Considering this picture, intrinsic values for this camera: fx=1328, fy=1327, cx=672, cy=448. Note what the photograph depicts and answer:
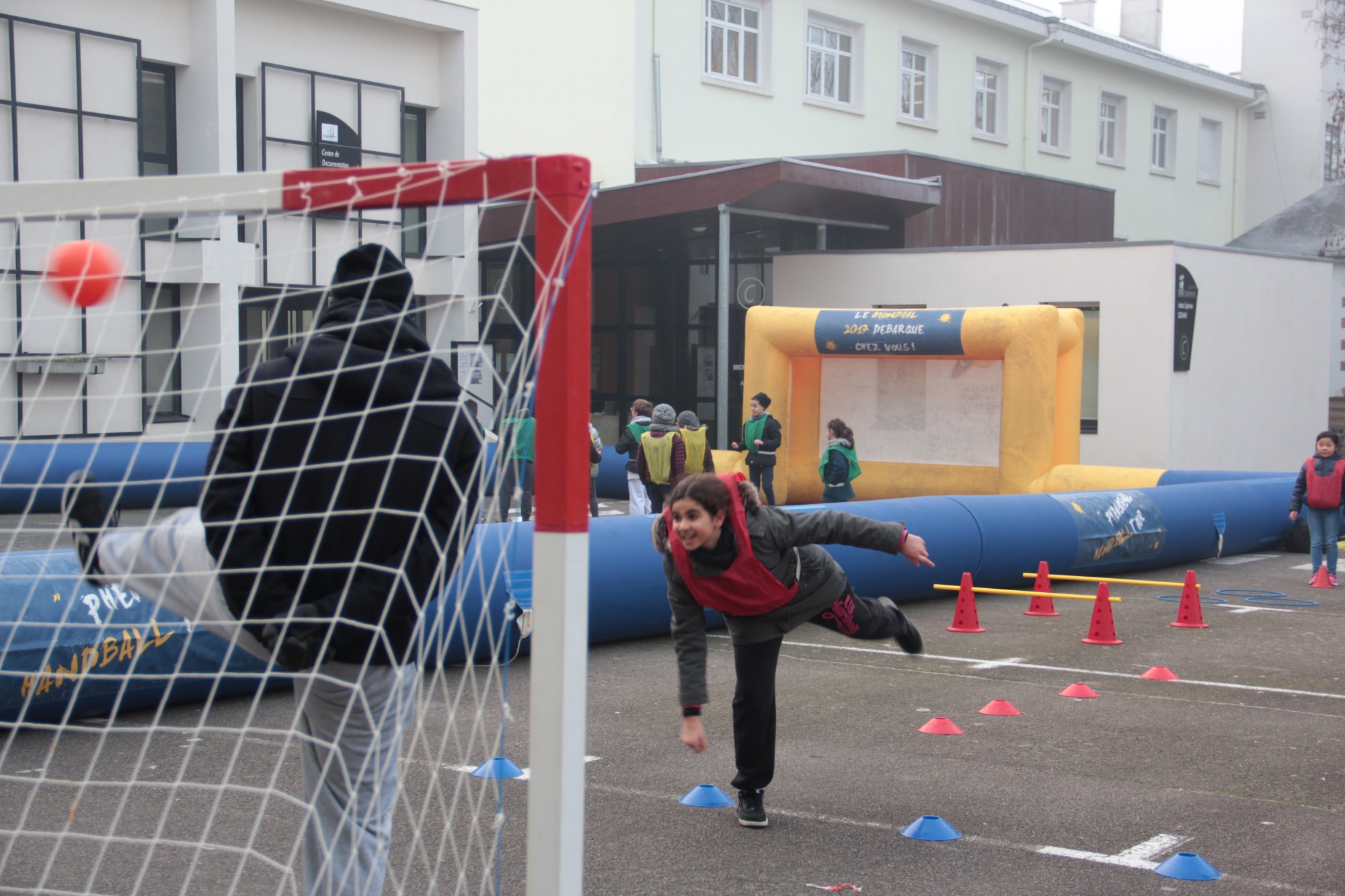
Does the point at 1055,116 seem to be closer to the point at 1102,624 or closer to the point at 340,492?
the point at 1102,624

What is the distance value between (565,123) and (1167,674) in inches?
813

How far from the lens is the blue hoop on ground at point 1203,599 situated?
1105 centimetres

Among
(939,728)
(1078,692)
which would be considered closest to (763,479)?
(1078,692)

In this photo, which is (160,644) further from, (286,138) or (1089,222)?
(1089,222)

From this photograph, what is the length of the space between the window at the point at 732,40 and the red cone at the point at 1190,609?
758 inches

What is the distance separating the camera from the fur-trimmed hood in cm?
499

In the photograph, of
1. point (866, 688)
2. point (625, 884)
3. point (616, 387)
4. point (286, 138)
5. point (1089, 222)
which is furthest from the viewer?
point (1089, 222)

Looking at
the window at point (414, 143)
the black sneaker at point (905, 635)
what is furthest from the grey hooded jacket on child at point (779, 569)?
the window at point (414, 143)

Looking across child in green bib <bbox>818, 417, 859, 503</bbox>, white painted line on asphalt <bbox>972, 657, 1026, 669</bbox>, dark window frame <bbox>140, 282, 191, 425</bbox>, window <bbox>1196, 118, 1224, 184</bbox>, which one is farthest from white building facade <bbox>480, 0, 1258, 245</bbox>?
white painted line on asphalt <bbox>972, 657, 1026, 669</bbox>

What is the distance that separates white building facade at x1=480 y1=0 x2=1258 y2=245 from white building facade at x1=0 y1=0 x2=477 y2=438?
327 centimetres

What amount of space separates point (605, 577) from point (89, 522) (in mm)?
5594

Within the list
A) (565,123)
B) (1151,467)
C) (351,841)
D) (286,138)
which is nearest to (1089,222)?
(1151,467)

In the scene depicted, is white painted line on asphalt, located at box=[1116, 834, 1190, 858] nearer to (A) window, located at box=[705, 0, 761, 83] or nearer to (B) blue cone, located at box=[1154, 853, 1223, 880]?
(B) blue cone, located at box=[1154, 853, 1223, 880]

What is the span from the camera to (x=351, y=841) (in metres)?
3.37
